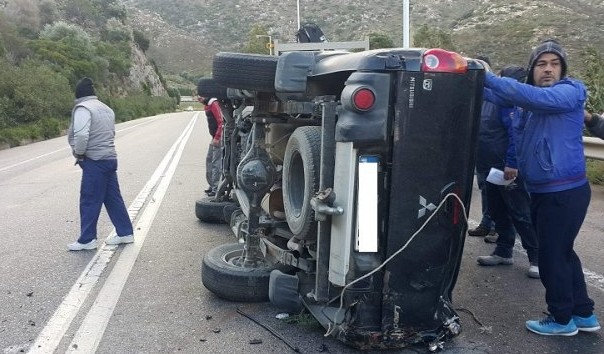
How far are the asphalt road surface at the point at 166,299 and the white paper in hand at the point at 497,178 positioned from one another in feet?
2.67

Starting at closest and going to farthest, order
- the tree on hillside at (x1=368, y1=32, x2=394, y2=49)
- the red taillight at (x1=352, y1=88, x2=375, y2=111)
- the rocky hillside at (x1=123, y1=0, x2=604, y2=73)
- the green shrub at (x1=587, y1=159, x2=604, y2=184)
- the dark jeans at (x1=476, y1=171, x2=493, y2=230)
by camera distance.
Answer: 1. the red taillight at (x1=352, y1=88, x2=375, y2=111)
2. the dark jeans at (x1=476, y1=171, x2=493, y2=230)
3. the green shrub at (x1=587, y1=159, x2=604, y2=184)
4. the tree on hillside at (x1=368, y1=32, x2=394, y2=49)
5. the rocky hillside at (x1=123, y1=0, x2=604, y2=73)

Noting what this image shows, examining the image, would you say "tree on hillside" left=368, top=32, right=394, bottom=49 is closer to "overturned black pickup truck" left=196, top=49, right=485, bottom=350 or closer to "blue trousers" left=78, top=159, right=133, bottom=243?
"blue trousers" left=78, top=159, right=133, bottom=243

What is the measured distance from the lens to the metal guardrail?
880cm

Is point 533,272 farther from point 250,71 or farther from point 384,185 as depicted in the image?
point 250,71

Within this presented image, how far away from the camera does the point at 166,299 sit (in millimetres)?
5078

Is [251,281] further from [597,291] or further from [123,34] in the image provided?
[123,34]

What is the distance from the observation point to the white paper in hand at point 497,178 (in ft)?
18.8

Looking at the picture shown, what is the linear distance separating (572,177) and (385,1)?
72.4 meters

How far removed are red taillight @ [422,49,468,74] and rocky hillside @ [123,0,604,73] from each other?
29.5 m

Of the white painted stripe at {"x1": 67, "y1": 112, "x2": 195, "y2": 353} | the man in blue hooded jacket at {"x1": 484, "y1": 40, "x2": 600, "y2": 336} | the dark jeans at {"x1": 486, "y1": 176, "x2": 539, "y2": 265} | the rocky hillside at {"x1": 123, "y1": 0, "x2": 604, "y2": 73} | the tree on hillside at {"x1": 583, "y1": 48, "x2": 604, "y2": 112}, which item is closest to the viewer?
the man in blue hooded jacket at {"x1": 484, "y1": 40, "x2": 600, "y2": 336}

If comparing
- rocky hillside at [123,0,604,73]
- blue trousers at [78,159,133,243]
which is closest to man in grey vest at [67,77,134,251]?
blue trousers at [78,159,133,243]

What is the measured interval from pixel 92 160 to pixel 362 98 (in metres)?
4.17

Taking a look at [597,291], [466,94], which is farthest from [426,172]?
[597,291]

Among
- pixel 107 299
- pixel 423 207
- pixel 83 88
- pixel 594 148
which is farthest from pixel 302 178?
pixel 594 148
